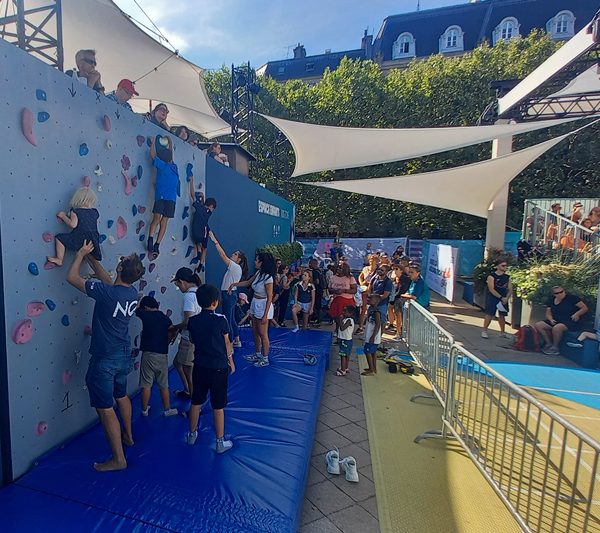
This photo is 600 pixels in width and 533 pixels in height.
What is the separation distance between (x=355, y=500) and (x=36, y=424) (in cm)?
251

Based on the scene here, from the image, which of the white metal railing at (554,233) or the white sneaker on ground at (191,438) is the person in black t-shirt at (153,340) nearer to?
the white sneaker on ground at (191,438)

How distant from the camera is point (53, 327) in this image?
9.20 feet

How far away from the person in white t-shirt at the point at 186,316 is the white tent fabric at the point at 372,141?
20.7ft

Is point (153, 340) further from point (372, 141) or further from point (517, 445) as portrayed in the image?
point (372, 141)

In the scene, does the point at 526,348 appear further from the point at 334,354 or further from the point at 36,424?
the point at 36,424

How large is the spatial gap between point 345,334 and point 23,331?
3.82m

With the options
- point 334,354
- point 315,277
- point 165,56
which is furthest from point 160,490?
point 165,56

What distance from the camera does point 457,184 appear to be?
941cm

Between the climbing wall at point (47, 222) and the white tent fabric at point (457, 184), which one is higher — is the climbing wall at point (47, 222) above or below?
below

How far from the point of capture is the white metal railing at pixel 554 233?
29.5ft

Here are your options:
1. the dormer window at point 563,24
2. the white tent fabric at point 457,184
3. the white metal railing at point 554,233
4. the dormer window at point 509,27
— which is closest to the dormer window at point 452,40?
the dormer window at point 509,27

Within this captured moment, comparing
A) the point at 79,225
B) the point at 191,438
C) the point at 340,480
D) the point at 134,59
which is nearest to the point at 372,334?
the point at 340,480

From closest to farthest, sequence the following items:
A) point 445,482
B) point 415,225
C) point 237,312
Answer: point 445,482
point 237,312
point 415,225

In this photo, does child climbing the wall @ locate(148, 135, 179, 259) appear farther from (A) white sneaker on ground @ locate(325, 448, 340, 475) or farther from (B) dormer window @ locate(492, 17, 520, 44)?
(B) dormer window @ locate(492, 17, 520, 44)
